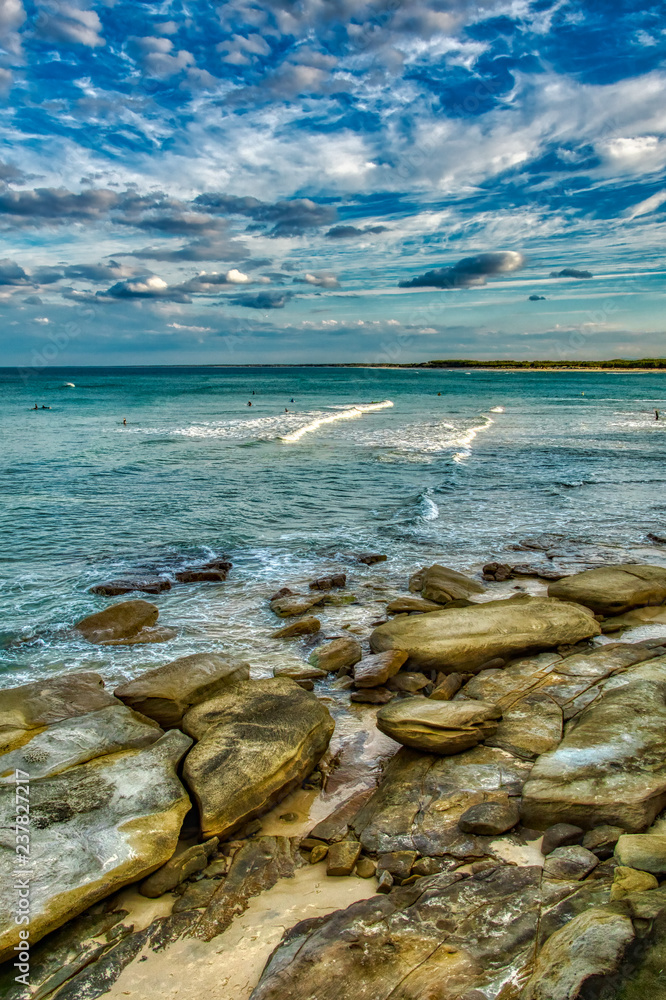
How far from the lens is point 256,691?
25.0 feet

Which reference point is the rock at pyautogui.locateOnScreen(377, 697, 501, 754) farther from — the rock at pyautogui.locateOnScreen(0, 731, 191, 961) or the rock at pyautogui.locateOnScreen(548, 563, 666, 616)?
the rock at pyautogui.locateOnScreen(548, 563, 666, 616)

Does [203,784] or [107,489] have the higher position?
[107,489]

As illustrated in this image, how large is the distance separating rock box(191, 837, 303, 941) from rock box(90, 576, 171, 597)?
26.8 ft

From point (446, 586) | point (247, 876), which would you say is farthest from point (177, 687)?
point (446, 586)

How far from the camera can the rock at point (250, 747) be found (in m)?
5.94

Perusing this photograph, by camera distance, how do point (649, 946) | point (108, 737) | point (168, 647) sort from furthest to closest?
point (168, 647), point (108, 737), point (649, 946)

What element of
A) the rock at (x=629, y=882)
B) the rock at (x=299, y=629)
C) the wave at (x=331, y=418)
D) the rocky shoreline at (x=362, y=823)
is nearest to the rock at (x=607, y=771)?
the rocky shoreline at (x=362, y=823)

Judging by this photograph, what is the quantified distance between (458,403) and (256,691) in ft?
225

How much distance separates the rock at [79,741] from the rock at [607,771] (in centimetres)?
444

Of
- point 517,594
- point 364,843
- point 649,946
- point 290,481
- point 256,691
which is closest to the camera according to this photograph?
point 649,946

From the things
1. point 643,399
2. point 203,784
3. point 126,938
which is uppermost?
point 643,399

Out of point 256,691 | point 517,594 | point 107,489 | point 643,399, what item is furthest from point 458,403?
point 256,691

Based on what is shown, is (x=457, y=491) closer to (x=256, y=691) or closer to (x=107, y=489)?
(x=107, y=489)

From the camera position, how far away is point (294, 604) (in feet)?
39.8
